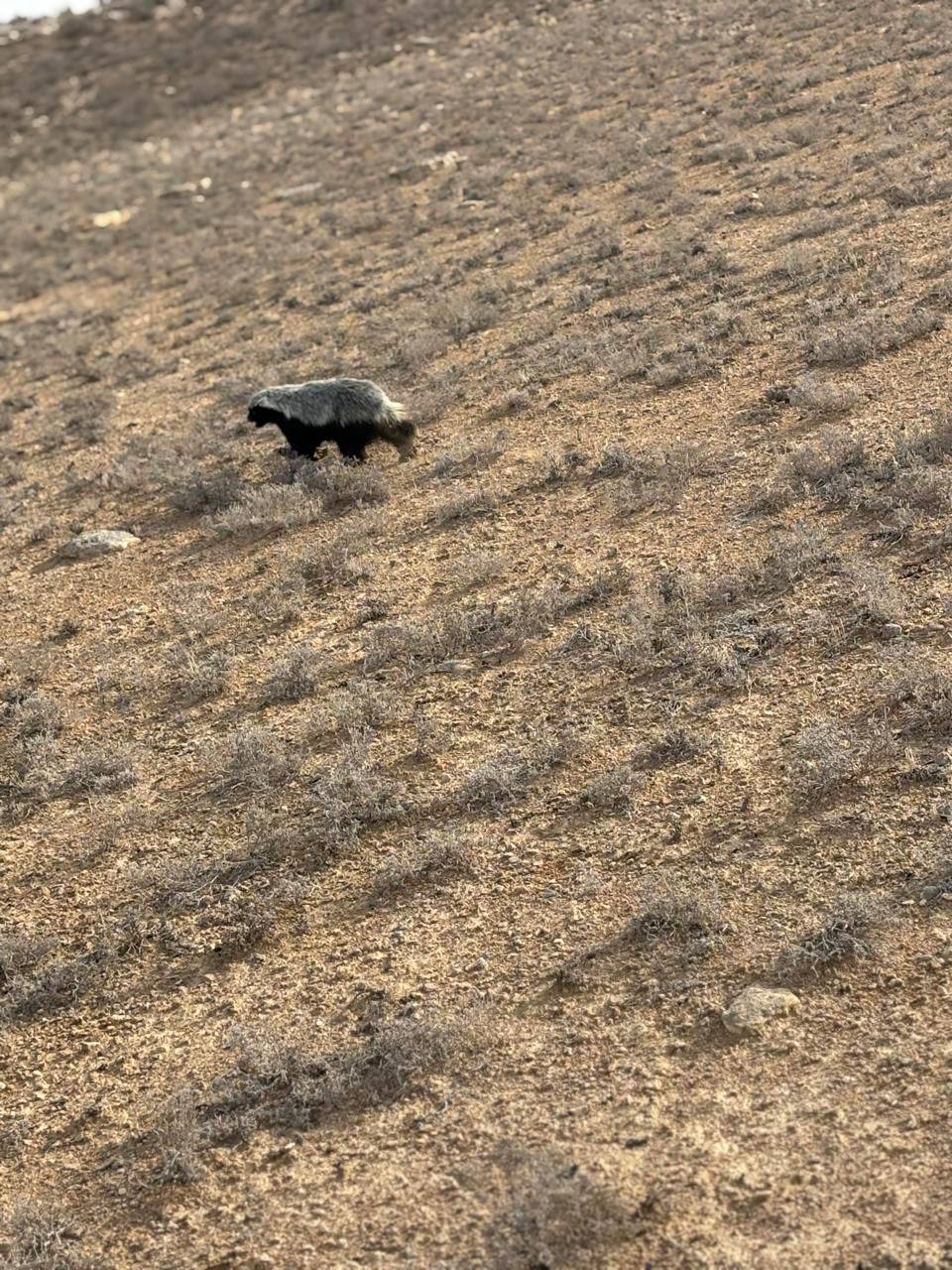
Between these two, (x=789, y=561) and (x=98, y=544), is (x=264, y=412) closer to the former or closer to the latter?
(x=98, y=544)

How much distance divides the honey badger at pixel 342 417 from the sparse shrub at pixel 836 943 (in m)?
7.16

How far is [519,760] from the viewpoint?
7.11 metres

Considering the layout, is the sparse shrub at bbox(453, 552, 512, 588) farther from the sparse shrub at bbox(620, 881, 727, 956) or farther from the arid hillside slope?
the sparse shrub at bbox(620, 881, 727, 956)

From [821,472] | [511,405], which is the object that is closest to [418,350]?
[511,405]

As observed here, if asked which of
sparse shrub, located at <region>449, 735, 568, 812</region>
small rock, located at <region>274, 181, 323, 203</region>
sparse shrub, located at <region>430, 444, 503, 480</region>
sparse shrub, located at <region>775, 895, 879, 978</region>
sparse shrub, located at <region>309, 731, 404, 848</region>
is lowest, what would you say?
sparse shrub, located at <region>775, 895, 879, 978</region>

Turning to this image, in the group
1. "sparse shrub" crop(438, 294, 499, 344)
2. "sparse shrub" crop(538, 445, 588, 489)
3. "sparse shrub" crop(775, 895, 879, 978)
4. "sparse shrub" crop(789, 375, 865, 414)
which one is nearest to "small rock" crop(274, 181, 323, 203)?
"sparse shrub" crop(438, 294, 499, 344)

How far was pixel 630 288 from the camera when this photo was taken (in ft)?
45.6

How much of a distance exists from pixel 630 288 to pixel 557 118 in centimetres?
979

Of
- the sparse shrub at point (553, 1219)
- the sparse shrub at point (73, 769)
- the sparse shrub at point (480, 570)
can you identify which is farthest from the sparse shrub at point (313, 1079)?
the sparse shrub at point (480, 570)

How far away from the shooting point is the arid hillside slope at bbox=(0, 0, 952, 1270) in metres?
4.89

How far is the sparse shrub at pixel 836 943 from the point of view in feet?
17.6

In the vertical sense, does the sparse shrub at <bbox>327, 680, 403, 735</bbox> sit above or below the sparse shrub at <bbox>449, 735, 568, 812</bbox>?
above

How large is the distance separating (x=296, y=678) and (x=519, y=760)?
6.56 ft

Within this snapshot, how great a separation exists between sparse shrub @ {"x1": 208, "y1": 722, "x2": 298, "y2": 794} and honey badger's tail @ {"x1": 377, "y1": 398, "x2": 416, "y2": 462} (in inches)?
170
